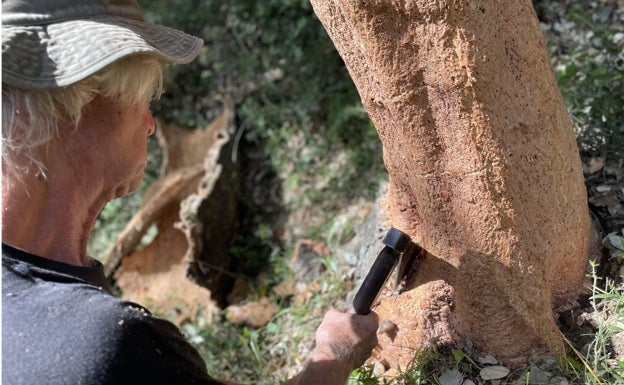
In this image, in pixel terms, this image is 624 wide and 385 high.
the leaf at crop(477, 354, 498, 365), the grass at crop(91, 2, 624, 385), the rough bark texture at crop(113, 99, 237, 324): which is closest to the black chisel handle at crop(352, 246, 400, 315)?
the grass at crop(91, 2, 624, 385)

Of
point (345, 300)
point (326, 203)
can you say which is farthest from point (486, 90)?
point (326, 203)

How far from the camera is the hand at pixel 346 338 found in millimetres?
2184

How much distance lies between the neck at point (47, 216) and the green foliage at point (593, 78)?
2.10m

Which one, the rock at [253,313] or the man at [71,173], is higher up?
the man at [71,173]

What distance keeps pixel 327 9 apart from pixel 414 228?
860 millimetres

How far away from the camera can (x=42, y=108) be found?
1.75 metres

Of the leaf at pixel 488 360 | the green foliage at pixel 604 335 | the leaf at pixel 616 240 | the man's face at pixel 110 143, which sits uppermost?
the man's face at pixel 110 143

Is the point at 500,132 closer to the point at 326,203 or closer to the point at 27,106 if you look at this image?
the point at 27,106

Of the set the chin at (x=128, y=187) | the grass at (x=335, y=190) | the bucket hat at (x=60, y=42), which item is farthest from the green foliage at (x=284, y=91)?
the bucket hat at (x=60, y=42)

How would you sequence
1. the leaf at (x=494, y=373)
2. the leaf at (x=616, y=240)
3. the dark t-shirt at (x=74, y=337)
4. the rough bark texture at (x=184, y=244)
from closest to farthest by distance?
the dark t-shirt at (x=74, y=337)
the leaf at (x=494, y=373)
the leaf at (x=616, y=240)
the rough bark texture at (x=184, y=244)

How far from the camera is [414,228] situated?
2.63 metres

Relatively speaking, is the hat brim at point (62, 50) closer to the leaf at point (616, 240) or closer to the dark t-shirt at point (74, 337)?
the dark t-shirt at point (74, 337)

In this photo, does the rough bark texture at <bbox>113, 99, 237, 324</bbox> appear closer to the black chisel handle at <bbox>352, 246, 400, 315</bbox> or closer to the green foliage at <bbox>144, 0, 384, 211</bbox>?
the green foliage at <bbox>144, 0, 384, 211</bbox>

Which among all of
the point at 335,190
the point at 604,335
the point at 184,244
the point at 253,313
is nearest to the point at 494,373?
the point at 604,335
